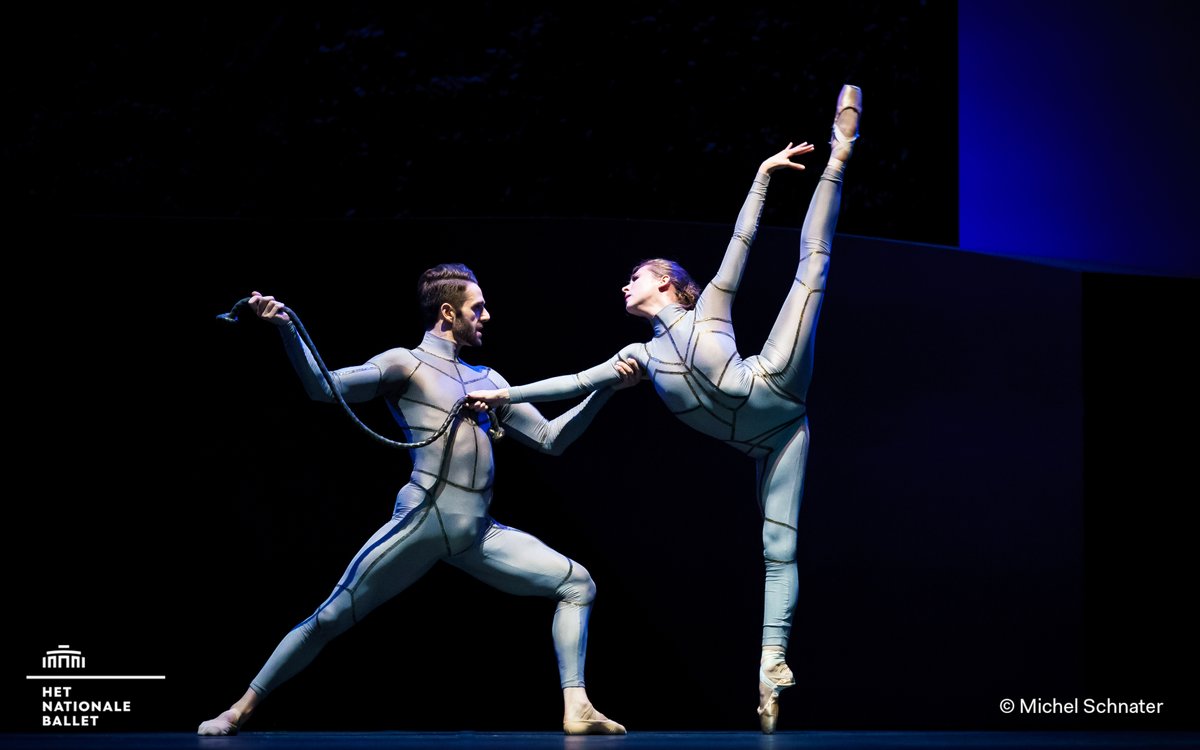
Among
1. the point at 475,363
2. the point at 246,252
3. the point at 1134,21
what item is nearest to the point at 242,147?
the point at 246,252

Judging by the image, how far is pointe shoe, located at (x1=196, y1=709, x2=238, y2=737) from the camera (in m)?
4.71

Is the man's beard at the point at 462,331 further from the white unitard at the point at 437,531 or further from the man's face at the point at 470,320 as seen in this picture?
the white unitard at the point at 437,531

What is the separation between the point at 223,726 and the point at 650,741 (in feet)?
4.70

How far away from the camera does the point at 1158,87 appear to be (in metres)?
6.26

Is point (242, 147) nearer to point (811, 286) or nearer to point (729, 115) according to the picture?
point (729, 115)

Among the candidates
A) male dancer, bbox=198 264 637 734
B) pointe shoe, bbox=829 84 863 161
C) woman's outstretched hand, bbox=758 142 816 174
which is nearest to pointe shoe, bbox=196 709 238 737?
male dancer, bbox=198 264 637 734

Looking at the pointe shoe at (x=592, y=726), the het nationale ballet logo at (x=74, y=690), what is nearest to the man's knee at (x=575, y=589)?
the pointe shoe at (x=592, y=726)

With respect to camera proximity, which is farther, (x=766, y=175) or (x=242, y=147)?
(x=242, y=147)

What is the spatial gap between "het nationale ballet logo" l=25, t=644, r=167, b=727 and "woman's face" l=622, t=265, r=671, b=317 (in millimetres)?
2498

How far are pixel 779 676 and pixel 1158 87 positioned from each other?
341cm

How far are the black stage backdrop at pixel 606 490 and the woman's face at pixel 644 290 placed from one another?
839 mm

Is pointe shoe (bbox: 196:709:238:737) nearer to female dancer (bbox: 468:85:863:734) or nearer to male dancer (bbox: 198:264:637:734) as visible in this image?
male dancer (bbox: 198:264:637:734)

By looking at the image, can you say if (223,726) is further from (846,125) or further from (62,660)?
(846,125)

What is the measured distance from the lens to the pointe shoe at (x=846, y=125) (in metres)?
4.79
